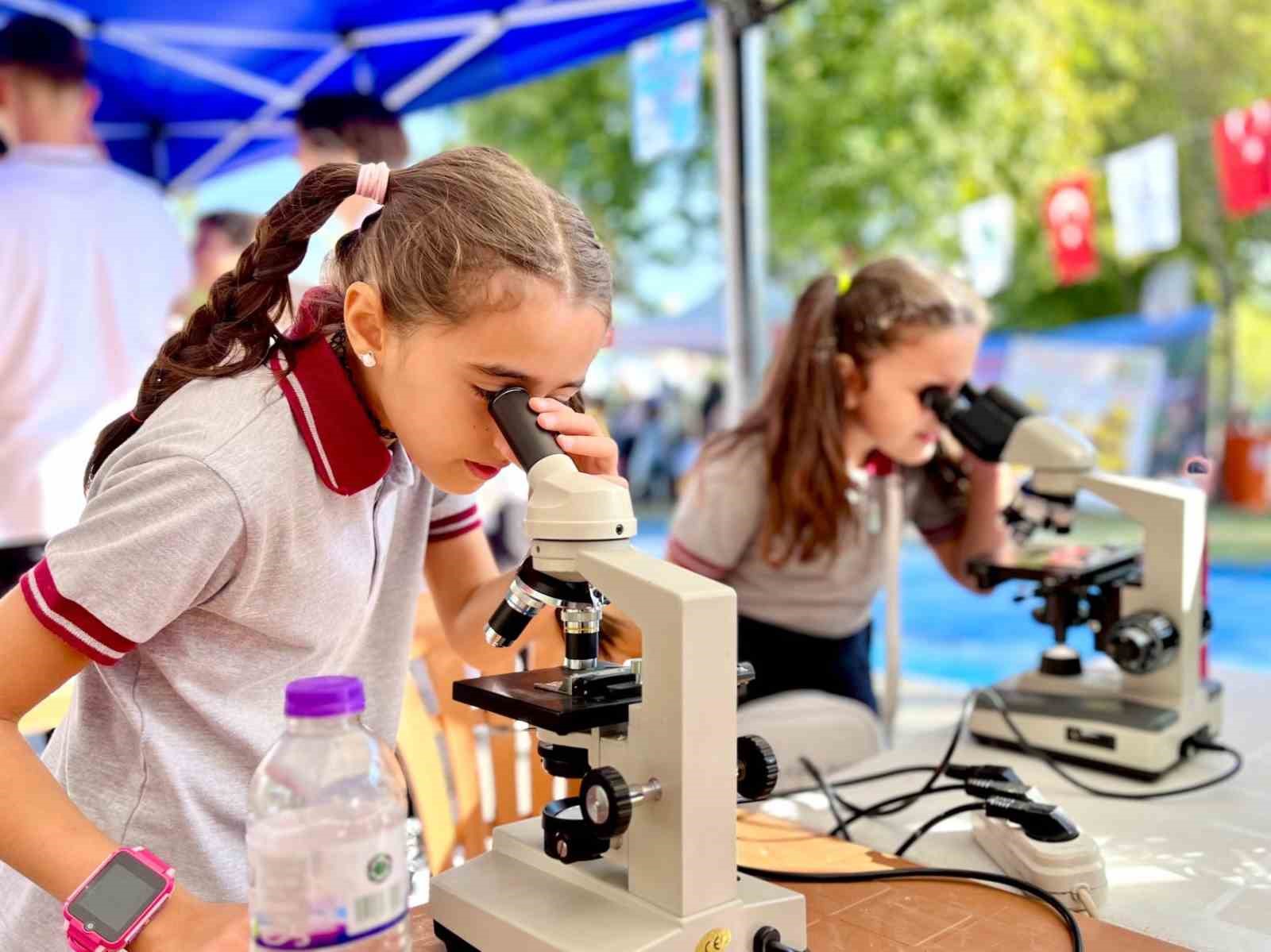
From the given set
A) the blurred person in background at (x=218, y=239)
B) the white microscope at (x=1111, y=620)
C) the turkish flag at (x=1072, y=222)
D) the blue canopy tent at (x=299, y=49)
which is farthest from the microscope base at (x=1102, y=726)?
the turkish flag at (x=1072, y=222)

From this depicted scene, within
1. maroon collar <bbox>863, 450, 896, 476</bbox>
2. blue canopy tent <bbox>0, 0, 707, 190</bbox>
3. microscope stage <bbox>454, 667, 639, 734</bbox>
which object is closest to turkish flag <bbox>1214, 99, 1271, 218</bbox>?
blue canopy tent <bbox>0, 0, 707, 190</bbox>

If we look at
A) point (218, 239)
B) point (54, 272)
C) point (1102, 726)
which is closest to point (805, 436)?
point (1102, 726)

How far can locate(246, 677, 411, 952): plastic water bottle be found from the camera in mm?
612

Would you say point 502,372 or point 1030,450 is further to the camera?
point 1030,450

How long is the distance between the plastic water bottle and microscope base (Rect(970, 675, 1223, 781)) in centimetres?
96

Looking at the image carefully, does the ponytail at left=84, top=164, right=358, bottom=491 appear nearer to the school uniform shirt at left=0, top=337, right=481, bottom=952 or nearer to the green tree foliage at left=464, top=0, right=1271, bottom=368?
the school uniform shirt at left=0, top=337, right=481, bottom=952

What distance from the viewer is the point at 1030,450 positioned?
1.55 m

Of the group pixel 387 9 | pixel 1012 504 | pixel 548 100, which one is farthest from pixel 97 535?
pixel 548 100

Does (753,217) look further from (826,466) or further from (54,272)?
(54,272)

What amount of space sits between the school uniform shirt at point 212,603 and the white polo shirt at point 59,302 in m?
1.79

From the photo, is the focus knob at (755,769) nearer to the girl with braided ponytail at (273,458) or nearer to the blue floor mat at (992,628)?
the girl with braided ponytail at (273,458)

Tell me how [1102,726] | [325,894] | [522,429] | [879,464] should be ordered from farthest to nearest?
[879,464] → [1102,726] → [522,429] → [325,894]

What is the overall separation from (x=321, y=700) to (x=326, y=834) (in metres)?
0.10

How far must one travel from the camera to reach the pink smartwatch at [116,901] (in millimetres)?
733
